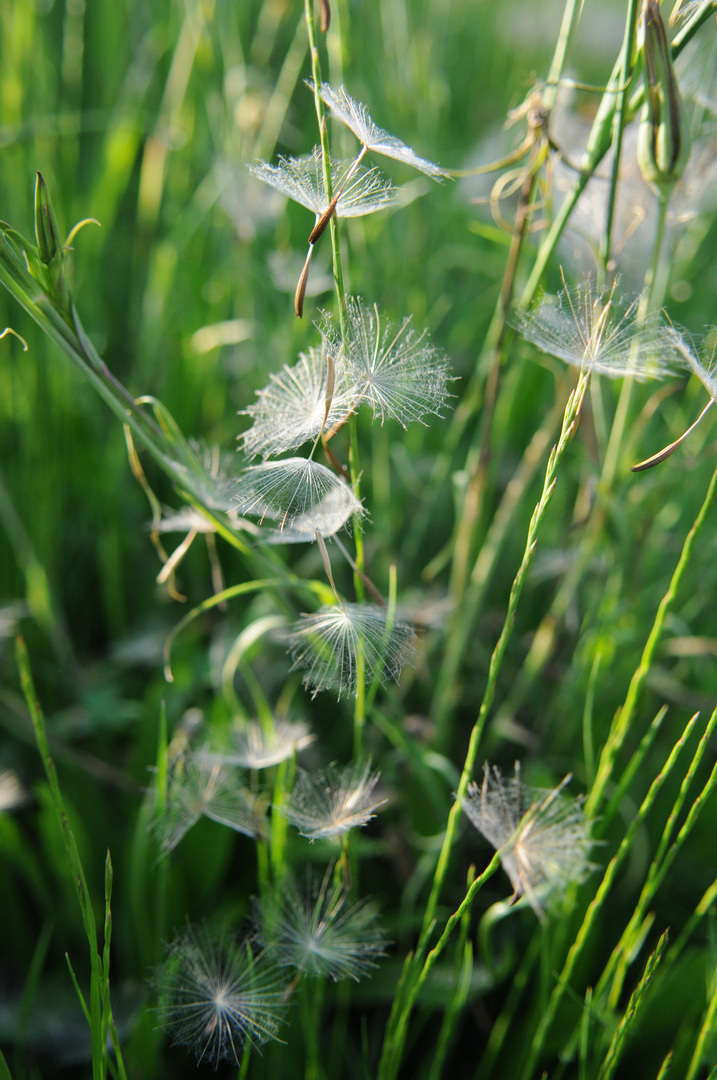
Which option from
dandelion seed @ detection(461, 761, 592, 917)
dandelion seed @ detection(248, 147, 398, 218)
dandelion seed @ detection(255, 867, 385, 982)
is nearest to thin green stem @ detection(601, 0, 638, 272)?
dandelion seed @ detection(248, 147, 398, 218)

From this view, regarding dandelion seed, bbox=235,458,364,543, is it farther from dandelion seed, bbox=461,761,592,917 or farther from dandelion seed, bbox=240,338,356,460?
dandelion seed, bbox=461,761,592,917

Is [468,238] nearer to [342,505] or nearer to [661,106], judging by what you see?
[661,106]

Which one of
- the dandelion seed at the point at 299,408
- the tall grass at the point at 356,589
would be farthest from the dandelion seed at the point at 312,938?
the dandelion seed at the point at 299,408

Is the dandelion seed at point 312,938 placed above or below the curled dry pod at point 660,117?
below

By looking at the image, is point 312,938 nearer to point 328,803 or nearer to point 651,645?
point 328,803

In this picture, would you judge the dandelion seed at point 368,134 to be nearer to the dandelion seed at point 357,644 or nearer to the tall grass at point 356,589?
the tall grass at point 356,589

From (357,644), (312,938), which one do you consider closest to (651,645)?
(357,644)
